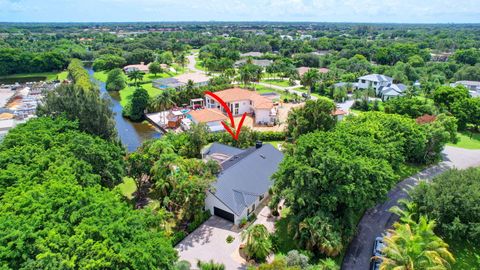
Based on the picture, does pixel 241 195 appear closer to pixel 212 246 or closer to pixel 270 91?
pixel 212 246

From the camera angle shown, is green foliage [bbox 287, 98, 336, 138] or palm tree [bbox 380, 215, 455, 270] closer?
palm tree [bbox 380, 215, 455, 270]

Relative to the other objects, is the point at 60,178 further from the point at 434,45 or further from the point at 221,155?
the point at 434,45

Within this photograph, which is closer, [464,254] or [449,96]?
[464,254]

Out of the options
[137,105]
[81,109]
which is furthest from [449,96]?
[81,109]

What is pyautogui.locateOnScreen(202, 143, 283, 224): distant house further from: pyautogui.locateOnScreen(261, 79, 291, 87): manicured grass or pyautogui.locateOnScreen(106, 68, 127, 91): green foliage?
pyautogui.locateOnScreen(261, 79, 291, 87): manicured grass

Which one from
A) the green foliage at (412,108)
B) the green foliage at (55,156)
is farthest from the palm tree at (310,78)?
the green foliage at (55,156)

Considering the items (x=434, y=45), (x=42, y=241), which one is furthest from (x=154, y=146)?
(x=434, y=45)

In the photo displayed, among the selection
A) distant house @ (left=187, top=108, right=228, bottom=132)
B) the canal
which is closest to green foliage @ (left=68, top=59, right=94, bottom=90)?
the canal

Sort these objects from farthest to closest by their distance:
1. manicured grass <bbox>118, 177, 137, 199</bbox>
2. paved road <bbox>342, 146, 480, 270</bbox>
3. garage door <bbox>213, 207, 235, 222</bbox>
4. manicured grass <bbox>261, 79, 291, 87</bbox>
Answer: manicured grass <bbox>261, 79, 291, 87</bbox> → manicured grass <bbox>118, 177, 137, 199</bbox> → garage door <bbox>213, 207, 235, 222</bbox> → paved road <bbox>342, 146, 480, 270</bbox>
